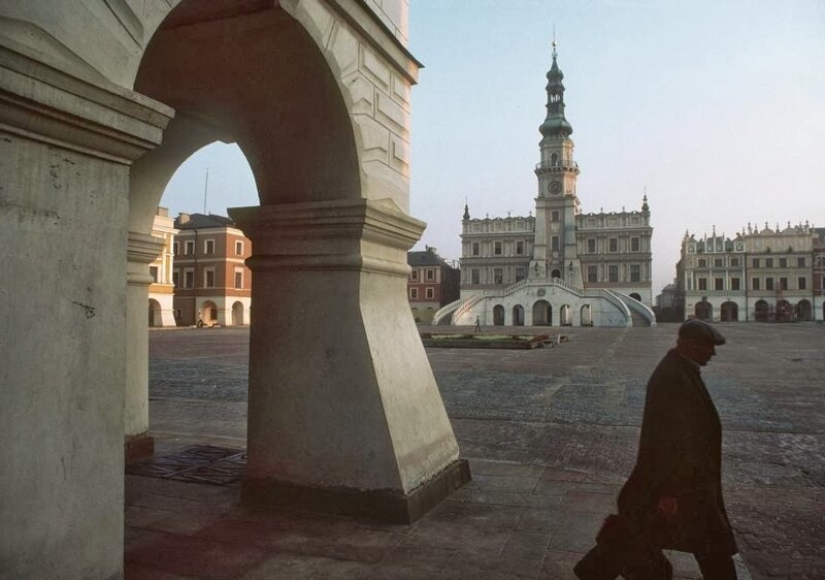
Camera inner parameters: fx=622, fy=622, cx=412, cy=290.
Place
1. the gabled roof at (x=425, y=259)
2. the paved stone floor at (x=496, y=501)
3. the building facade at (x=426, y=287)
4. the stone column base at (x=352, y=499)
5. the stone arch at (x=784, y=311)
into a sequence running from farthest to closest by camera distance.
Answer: the gabled roof at (x=425, y=259), the building facade at (x=426, y=287), the stone arch at (x=784, y=311), the stone column base at (x=352, y=499), the paved stone floor at (x=496, y=501)

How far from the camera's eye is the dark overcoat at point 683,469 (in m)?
2.84

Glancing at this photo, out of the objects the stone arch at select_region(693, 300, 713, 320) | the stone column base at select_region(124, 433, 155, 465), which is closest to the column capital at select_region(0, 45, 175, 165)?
the stone column base at select_region(124, 433, 155, 465)

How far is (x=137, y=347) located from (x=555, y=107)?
265 ft


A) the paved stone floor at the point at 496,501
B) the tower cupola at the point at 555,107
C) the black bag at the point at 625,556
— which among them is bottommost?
the paved stone floor at the point at 496,501

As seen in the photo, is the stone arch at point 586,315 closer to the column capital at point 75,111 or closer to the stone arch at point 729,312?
the stone arch at point 729,312

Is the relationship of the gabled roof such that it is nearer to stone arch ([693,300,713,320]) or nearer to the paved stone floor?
stone arch ([693,300,713,320])

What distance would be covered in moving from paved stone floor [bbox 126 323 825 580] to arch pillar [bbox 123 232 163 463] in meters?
0.28

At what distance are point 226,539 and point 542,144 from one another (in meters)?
79.5

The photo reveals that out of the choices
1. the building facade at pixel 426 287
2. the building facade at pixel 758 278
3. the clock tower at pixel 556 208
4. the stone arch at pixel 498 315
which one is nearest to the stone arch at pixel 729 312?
the building facade at pixel 758 278

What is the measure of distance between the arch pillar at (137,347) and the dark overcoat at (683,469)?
498cm

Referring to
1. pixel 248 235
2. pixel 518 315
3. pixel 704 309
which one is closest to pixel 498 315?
pixel 518 315

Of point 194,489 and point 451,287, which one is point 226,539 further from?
point 451,287

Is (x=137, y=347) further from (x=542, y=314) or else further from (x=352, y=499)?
(x=542, y=314)

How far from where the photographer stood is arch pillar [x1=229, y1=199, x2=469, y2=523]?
4.48 meters
